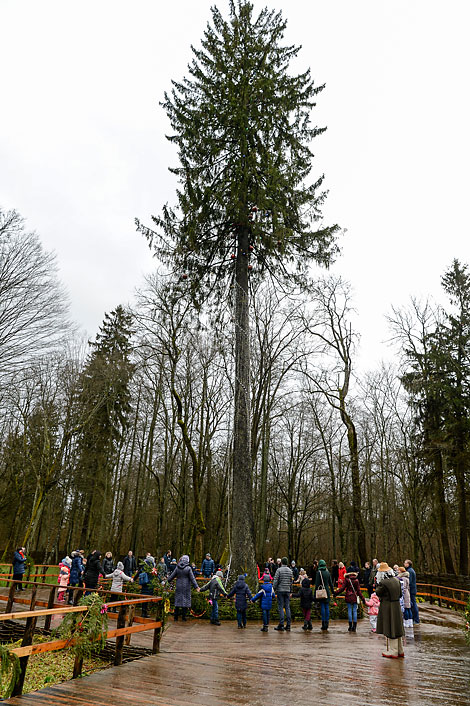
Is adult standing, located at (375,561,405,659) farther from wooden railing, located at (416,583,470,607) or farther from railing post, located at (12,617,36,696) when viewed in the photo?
wooden railing, located at (416,583,470,607)

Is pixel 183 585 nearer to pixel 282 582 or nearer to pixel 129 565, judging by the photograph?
pixel 282 582

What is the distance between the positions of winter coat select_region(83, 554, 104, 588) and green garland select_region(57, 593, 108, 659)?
7.37m

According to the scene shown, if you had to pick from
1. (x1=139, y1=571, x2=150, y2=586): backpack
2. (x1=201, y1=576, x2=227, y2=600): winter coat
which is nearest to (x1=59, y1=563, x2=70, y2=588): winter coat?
(x1=139, y1=571, x2=150, y2=586): backpack

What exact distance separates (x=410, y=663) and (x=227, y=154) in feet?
51.4

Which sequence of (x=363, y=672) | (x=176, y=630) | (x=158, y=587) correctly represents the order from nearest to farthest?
(x=363, y=672), (x=158, y=587), (x=176, y=630)

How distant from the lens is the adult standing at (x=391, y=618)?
763 cm

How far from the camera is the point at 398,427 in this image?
33219 millimetres

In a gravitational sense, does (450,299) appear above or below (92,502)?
above

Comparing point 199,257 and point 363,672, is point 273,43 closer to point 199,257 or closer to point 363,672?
point 199,257

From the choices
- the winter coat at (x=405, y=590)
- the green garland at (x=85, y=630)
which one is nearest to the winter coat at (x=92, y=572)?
the green garland at (x=85, y=630)

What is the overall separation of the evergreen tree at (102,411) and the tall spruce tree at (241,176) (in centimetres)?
934

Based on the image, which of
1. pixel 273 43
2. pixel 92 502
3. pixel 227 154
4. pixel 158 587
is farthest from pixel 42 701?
pixel 92 502

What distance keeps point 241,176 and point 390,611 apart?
13293mm

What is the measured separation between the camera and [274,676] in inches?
241
